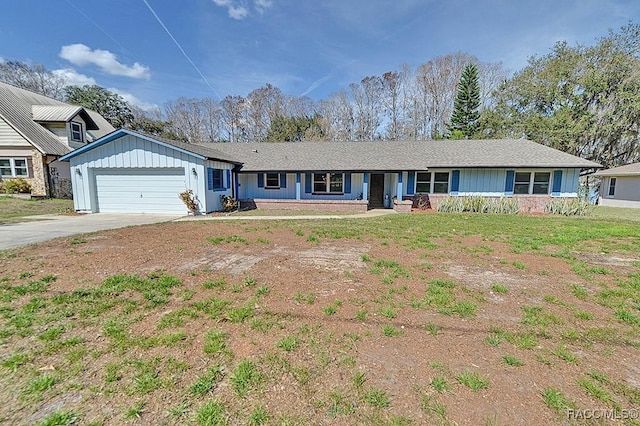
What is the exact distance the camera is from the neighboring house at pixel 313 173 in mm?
12562

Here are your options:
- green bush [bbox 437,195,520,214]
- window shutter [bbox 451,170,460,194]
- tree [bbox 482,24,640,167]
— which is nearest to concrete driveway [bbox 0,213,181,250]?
green bush [bbox 437,195,520,214]

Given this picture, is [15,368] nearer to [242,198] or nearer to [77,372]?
[77,372]

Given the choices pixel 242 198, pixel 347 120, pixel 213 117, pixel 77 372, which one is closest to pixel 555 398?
pixel 77 372

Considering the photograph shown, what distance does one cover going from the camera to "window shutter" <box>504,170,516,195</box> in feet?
51.2

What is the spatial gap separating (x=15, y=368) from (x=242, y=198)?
15.0m

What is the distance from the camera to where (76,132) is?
20031 millimetres

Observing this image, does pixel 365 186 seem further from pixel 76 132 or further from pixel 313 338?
pixel 76 132

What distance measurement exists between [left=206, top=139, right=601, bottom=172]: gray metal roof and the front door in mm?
1207

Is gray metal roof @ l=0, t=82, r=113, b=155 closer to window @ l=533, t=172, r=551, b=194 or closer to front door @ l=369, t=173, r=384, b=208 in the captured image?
front door @ l=369, t=173, r=384, b=208

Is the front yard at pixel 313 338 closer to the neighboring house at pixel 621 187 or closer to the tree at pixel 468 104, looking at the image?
the neighboring house at pixel 621 187

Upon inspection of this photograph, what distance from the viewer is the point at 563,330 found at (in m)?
3.22

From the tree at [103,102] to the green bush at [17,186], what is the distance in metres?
17.2

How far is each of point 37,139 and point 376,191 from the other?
21365mm

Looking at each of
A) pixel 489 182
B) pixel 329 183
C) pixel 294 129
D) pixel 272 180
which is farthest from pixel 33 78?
pixel 489 182
